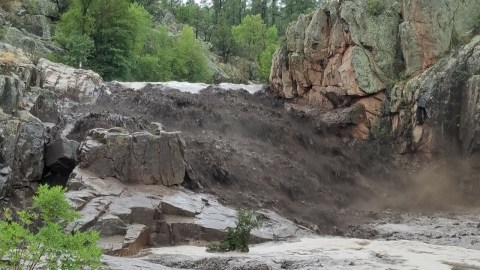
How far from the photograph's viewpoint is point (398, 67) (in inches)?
1312

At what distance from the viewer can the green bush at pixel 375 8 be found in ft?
113

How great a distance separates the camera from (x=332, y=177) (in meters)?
28.4

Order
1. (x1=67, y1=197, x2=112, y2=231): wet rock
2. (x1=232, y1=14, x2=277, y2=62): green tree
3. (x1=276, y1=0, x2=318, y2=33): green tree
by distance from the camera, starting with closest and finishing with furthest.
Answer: (x1=67, y1=197, x2=112, y2=231): wet rock
(x1=232, y1=14, x2=277, y2=62): green tree
(x1=276, y1=0, x2=318, y2=33): green tree

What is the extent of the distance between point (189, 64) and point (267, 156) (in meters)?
35.5

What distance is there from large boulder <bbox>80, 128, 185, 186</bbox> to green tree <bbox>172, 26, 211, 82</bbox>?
130 ft

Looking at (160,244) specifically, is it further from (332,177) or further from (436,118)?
(436,118)

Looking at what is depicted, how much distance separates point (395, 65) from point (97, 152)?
21547mm

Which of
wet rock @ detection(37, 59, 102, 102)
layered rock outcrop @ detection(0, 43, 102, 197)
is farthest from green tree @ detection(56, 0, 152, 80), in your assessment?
layered rock outcrop @ detection(0, 43, 102, 197)

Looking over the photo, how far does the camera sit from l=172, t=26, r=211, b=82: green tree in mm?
60406

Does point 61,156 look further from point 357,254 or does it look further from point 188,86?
point 188,86

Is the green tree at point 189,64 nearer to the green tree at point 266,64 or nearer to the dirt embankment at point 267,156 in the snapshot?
the green tree at point 266,64

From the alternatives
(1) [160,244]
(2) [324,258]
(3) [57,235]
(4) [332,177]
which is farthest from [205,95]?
(3) [57,235]

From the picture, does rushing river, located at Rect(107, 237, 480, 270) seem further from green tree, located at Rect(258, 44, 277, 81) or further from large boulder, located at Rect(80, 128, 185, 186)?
green tree, located at Rect(258, 44, 277, 81)

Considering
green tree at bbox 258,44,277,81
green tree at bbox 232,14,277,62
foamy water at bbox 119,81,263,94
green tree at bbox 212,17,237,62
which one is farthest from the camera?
green tree at bbox 212,17,237,62
